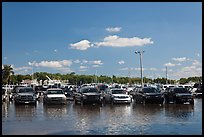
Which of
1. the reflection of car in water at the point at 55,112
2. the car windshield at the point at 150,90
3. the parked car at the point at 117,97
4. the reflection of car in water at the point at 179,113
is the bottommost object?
the reflection of car in water at the point at 55,112

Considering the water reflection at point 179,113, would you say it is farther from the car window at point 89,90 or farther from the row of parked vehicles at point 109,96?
the car window at point 89,90

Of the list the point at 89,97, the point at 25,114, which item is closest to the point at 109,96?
the point at 89,97

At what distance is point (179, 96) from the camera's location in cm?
3309

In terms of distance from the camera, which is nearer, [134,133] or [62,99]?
[134,133]

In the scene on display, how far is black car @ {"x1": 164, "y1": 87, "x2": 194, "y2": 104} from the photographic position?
32769mm

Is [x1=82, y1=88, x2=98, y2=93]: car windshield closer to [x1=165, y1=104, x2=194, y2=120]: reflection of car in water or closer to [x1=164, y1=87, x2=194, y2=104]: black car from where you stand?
[x1=164, y1=87, x2=194, y2=104]: black car

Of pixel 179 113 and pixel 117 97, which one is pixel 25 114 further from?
pixel 117 97

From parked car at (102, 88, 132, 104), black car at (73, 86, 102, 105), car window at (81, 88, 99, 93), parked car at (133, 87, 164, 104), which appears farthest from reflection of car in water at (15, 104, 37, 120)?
parked car at (133, 87, 164, 104)

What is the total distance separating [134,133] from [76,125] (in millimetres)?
3682

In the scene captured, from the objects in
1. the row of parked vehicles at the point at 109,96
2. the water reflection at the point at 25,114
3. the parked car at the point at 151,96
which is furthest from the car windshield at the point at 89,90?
the water reflection at the point at 25,114

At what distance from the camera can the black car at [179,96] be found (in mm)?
32769

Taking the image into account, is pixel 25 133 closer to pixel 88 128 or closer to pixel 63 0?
pixel 88 128

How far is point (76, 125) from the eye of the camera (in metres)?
16.8

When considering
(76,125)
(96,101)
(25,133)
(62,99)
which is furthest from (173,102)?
(25,133)
